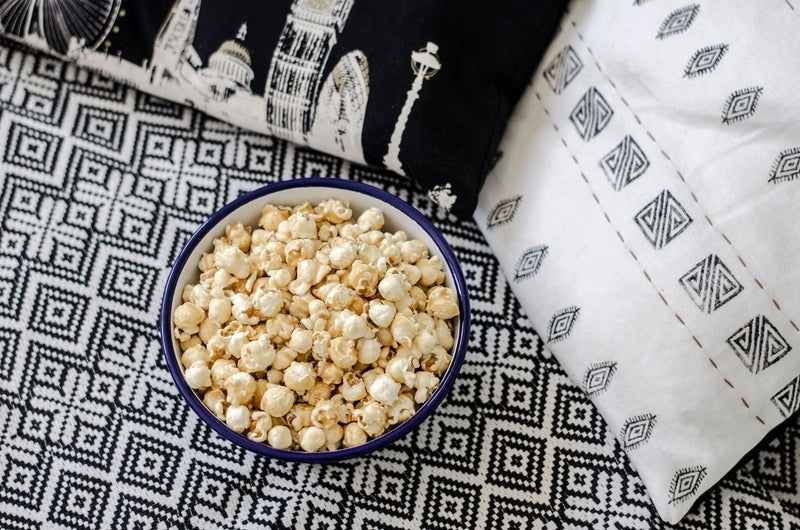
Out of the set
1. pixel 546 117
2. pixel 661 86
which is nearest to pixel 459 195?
pixel 546 117

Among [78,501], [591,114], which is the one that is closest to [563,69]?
[591,114]

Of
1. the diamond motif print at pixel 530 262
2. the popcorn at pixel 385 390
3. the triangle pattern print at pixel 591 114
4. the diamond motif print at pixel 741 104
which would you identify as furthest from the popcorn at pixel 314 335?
the diamond motif print at pixel 741 104

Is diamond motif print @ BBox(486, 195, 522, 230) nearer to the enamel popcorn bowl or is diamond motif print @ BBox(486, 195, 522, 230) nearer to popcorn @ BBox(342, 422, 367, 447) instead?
the enamel popcorn bowl

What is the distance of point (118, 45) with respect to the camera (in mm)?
1020

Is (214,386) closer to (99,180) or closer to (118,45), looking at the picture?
(99,180)

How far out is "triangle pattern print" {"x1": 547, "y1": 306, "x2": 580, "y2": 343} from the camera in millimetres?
947

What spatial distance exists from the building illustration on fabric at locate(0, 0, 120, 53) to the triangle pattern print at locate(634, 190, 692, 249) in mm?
708

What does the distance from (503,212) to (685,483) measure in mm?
389

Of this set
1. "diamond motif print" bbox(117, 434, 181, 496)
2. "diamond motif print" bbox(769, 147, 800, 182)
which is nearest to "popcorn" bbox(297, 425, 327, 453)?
"diamond motif print" bbox(117, 434, 181, 496)

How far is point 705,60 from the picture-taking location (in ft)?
2.85

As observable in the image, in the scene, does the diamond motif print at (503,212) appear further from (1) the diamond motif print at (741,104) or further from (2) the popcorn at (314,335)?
(1) the diamond motif print at (741,104)

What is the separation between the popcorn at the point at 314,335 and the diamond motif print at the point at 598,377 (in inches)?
7.6

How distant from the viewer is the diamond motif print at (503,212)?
990mm

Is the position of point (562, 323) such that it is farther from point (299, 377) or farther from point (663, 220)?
point (299, 377)
